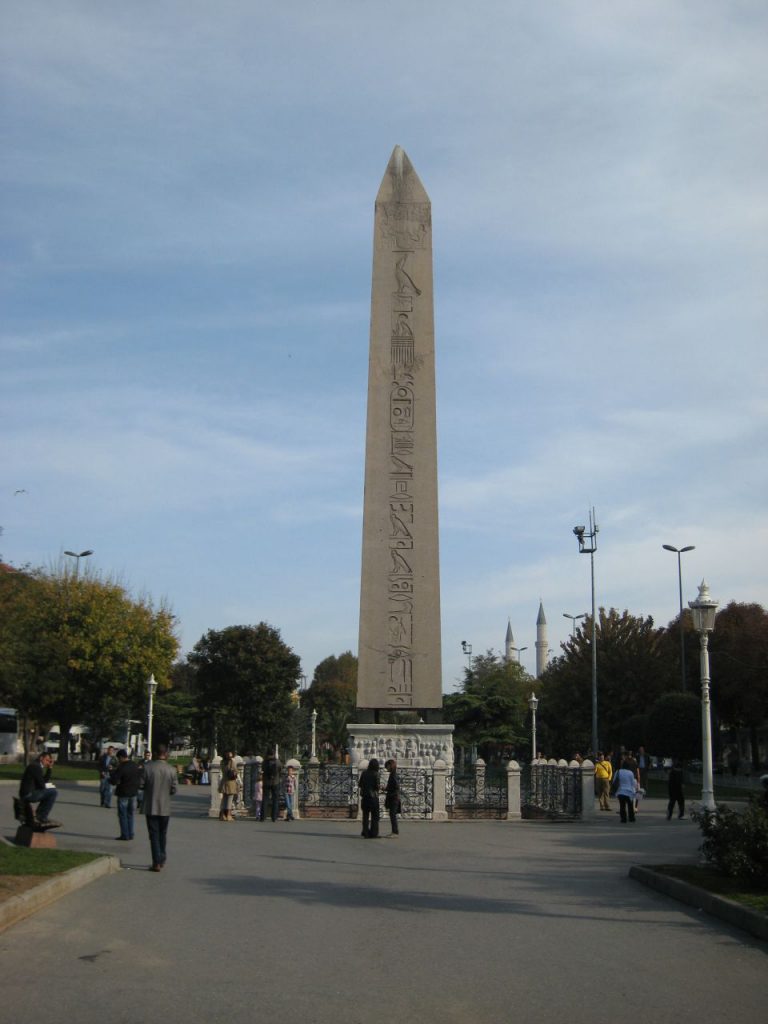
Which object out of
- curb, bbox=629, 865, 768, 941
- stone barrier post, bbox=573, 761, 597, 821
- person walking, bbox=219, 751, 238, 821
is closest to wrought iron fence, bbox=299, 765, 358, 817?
person walking, bbox=219, 751, 238, 821

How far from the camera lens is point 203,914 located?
10367 mm

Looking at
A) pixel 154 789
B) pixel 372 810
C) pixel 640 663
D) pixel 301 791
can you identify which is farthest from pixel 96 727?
pixel 154 789

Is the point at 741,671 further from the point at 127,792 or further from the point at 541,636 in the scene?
the point at 541,636

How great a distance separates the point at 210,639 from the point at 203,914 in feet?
180

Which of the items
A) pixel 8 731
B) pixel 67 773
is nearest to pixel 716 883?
pixel 67 773

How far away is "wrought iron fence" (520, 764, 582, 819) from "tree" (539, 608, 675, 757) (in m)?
26.0

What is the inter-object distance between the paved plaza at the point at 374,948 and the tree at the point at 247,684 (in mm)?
46434

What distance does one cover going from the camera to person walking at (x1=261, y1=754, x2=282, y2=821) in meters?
25.4

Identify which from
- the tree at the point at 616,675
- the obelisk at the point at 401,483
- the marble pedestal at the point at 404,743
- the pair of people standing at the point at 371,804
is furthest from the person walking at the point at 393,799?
the tree at the point at 616,675

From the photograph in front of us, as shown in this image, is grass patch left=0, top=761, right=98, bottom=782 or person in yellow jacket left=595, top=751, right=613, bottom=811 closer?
person in yellow jacket left=595, top=751, right=613, bottom=811

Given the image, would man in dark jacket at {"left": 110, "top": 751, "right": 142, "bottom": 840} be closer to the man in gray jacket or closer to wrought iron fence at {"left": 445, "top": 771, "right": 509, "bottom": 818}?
the man in gray jacket

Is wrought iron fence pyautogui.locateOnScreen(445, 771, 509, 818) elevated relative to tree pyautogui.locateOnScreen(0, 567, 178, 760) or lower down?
lower down

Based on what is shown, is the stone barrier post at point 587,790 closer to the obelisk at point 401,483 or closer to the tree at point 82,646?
the obelisk at point 401,483

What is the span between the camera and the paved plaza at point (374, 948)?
6.75 meters
